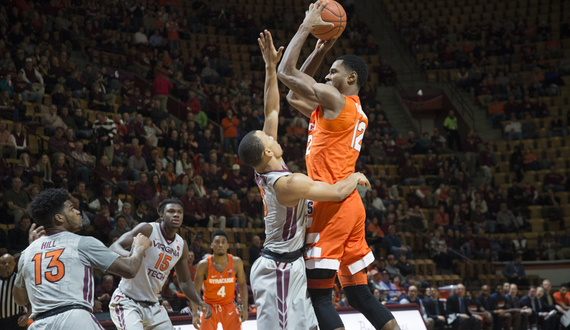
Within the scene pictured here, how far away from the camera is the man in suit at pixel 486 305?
463 inches

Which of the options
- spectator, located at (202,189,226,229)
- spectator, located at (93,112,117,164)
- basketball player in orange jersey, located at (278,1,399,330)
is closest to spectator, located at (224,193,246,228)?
spectator, located at (202,189,226,229)

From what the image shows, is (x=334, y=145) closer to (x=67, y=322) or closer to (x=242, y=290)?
(x=67, y=322)

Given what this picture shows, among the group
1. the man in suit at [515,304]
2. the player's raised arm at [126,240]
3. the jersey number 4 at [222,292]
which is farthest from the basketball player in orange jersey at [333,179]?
the man in suit at [515,304]

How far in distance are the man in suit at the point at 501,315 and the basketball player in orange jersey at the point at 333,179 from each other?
870 centimetres

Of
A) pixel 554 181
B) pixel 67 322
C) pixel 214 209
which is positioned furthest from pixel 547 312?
pixel 67 322

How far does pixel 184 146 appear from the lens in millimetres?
13523

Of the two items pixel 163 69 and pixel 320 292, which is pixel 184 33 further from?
pixel 320 292

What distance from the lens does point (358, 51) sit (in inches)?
822

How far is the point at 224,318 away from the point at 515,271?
29.3 feet

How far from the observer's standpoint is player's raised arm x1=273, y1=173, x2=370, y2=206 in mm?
3838

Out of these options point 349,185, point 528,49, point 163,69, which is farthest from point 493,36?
point 349,185

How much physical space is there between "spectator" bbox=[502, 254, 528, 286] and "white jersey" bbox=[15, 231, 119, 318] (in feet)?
39.9

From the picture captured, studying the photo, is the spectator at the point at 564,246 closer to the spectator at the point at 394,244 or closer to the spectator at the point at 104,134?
the spectator at the point at 394,244

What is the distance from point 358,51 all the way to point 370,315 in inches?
690
